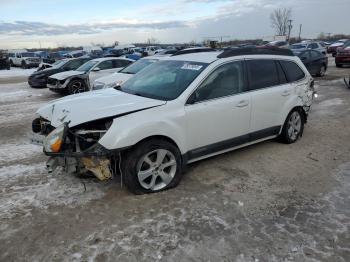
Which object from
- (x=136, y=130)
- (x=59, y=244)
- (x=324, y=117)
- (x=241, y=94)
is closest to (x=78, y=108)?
(x=136, y=130)

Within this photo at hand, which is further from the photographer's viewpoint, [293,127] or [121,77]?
[121,77]

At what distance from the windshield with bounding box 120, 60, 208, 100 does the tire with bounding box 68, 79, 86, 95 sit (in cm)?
814

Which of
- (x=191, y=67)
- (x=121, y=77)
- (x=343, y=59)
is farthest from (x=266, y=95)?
(x=343, y=59)

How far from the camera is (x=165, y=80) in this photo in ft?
16.6

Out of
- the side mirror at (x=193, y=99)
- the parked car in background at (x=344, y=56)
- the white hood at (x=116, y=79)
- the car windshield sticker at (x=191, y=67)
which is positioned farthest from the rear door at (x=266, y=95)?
the parked car in background at (x=344, y=56)

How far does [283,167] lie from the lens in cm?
529

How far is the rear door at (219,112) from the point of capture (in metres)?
4.62

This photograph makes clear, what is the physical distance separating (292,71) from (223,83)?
1879mm

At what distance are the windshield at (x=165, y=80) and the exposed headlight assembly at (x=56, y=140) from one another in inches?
49.9

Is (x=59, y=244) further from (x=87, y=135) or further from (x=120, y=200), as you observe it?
(x=87, y=135)

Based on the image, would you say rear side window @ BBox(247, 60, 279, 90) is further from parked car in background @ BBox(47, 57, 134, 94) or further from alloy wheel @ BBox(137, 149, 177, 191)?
parked car in background @ BBox(47, 57, 134, 94)

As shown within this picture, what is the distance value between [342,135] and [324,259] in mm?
4433

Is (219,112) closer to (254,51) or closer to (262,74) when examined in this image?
(262,74)

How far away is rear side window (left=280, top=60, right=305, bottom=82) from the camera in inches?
238
